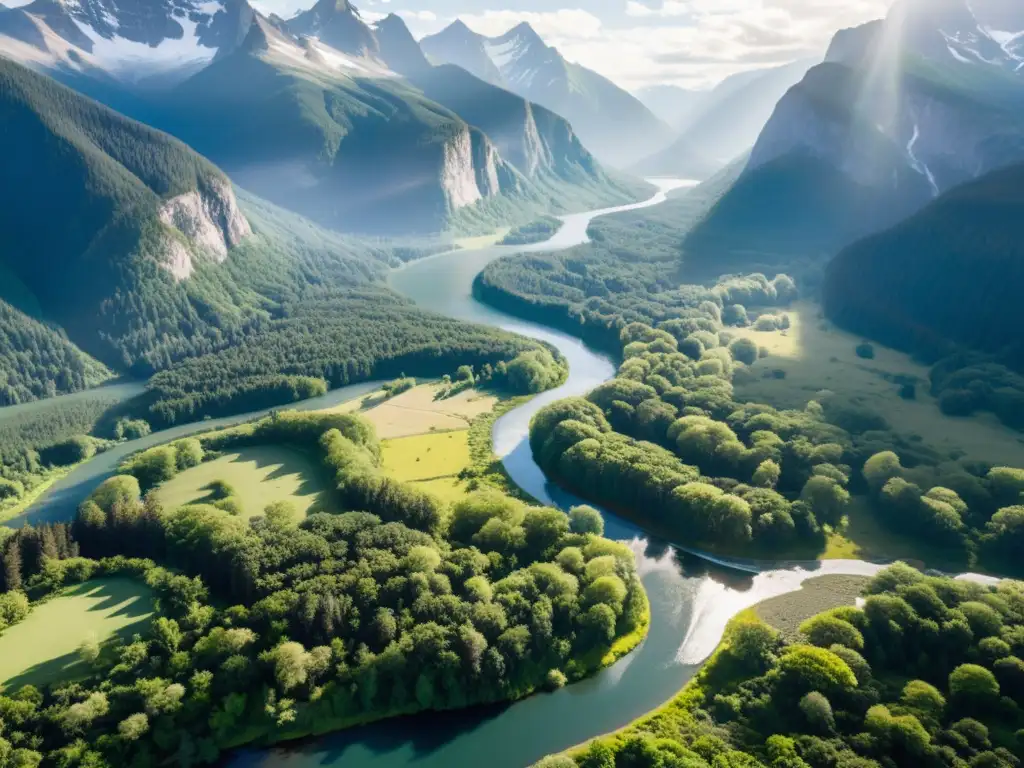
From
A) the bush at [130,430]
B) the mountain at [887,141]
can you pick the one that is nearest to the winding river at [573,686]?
the bush at [130,430]

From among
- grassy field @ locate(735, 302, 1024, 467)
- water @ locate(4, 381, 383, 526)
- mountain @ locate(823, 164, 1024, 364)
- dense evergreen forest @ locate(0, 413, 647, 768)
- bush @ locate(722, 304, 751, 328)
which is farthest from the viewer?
bush @ locate(722, 304, 751, 328)

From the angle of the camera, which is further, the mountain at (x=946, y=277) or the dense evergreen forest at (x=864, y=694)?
the mountain at (x=946, y=277)

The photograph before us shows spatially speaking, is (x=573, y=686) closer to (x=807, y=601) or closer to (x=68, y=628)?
(x=807, y=601)

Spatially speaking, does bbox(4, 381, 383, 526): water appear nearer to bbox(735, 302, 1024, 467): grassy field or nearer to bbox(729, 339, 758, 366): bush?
bbox(729, 339, 758, 366): bush

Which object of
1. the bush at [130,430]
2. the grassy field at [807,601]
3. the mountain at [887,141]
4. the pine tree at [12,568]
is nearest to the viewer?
the pine tree at [12,568]

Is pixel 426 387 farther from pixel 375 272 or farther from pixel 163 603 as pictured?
pixel 375 272

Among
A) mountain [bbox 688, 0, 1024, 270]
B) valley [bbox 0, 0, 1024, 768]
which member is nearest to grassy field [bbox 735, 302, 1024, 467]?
valley [bbox 0, 0, 1024, 768]

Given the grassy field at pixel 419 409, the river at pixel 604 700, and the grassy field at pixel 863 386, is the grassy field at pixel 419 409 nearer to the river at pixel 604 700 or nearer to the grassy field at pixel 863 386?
the river at pixel 604 700

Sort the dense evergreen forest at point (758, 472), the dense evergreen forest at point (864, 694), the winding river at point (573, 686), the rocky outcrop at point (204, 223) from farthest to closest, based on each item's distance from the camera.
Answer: the rocky outcrop at point (204, 223) → the dense evergreen forest at point (758, 472) → the winding river at point (573, 686) → the dense evergreen forest at point (864, 694)
